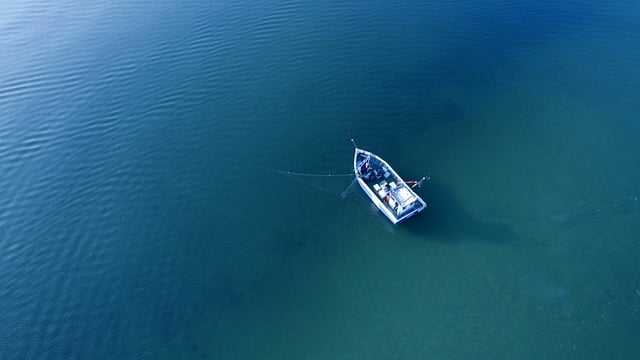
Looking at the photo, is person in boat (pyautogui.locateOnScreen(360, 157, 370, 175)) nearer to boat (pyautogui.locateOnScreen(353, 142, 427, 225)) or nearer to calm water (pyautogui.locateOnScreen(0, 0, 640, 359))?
boat (pyautogui.locateOnScreen(353, 142, 427, 225))

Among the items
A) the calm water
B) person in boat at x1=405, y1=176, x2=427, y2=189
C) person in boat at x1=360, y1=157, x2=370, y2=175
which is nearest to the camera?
the calm water

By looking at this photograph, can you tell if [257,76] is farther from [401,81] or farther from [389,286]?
[389,286]

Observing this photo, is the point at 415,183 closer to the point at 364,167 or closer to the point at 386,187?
the point at 386,187

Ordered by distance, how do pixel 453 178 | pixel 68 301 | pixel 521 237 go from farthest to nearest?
pixel 453 178
pixel 521 237
pixel 68 301

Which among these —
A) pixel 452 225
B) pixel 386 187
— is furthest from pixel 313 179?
pixel 452 225

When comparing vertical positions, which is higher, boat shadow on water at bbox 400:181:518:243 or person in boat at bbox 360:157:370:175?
person in boat at bbox 360:157:370:175

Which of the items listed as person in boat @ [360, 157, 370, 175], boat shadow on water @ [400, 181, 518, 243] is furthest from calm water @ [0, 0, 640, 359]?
person in boat @ [360, 157, 370, 175]

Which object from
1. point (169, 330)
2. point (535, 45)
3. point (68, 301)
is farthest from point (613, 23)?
point (68, 301)
